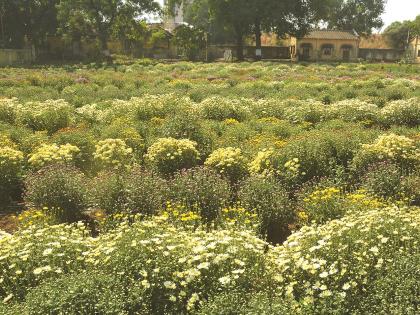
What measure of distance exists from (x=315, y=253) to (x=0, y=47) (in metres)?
55.0

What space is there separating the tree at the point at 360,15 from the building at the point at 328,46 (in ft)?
Answer: 38.8

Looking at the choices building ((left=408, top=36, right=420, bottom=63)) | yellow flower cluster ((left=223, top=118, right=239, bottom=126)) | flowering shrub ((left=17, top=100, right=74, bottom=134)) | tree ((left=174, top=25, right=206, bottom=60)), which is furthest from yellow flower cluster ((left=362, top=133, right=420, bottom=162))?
building ((left=408, top=36, right=420, bottom=63))

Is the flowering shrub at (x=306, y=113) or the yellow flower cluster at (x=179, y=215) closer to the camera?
the yellow flower cluster at (x=179, y=215)

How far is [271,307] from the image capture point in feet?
12.9

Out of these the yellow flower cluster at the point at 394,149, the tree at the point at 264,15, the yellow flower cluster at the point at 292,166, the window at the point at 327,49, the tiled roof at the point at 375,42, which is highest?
the tree at the point at 264,15

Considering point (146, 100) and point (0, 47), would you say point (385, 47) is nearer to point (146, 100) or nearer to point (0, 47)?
point (0, 47)

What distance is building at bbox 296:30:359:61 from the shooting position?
65688 mm

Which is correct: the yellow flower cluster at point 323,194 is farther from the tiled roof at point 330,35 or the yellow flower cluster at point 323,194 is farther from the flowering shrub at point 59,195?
the tiled roof at point 330,35

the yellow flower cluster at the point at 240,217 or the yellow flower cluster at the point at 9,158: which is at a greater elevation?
the yellow flower cluster at the point at 9,158

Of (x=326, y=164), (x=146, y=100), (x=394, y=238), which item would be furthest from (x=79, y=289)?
(x=146, y=100)

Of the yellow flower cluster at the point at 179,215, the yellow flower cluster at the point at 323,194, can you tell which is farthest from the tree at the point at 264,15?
the yellow flower cluster at the point at 179,215

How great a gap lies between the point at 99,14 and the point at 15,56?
33.8ft

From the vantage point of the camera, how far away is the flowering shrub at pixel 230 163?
27.0 ft

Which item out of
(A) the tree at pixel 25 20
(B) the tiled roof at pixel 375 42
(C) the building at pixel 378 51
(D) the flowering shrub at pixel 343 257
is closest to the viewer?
(D) the flowering shrub at pixel 343 257
